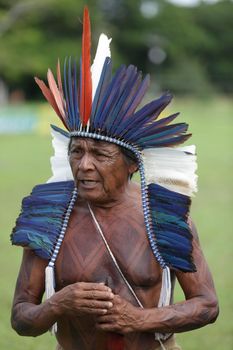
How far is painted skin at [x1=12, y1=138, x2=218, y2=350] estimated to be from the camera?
9.86ft

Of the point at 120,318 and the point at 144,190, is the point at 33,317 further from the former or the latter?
the point at 144,190

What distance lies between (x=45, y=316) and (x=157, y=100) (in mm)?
972

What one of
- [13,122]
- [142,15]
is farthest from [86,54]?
[142,15]

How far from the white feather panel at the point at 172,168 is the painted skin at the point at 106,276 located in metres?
0.08

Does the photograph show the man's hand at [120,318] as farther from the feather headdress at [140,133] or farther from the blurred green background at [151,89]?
the blurred green background at [151,89]

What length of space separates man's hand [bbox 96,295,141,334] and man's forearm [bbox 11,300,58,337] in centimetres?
21

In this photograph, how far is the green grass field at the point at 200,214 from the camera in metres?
5.85

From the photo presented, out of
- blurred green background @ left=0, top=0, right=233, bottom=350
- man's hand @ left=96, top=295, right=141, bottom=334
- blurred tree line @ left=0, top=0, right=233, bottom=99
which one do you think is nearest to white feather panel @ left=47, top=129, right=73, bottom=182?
blurred green background @ left=0, top=0, right=233, bottom=350

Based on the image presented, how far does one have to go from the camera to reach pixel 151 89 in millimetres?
58781

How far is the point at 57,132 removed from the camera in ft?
11.0

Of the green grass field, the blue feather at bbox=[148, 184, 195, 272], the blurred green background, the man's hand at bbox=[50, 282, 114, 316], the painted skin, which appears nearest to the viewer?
the man's hand at bbox=[50, 282, 114, 316]

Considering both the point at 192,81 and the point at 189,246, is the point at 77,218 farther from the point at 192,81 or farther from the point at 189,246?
the point at 192,81

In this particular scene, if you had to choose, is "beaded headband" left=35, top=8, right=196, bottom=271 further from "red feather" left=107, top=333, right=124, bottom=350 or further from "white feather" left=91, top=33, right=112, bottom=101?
"red feather" left=107, top=333, right=124, bottom=350

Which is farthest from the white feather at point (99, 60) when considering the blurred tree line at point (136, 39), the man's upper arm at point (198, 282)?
the blurred tree line at point (136, 39)
